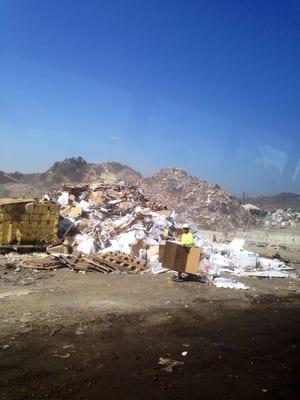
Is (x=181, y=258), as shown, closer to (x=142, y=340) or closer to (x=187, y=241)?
(x=187, y=241)

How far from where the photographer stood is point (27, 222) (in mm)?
13297

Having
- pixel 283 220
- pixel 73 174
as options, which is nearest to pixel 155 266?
A: pixel 283 220

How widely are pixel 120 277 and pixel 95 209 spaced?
6329mm

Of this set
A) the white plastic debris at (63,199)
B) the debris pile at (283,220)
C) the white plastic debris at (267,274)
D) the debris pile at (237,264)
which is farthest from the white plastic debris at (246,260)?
the debris pile at (283,220)

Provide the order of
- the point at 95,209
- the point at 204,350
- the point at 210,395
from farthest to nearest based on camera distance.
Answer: the point at 95,209, the point at 204,350, the point at 210,395

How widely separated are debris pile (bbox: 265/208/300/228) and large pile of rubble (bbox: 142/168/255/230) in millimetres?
1756

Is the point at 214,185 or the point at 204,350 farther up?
the point at 214,185

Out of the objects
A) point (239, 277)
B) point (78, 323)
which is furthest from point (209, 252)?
point (78, 323)

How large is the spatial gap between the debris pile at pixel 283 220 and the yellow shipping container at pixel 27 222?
22.0 metres

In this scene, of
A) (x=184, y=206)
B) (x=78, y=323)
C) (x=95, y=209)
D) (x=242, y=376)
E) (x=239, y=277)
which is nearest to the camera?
(x=242, y=376)

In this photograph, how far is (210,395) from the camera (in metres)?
4.59

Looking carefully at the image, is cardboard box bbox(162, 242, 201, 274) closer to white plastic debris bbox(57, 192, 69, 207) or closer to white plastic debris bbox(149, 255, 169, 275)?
white plastic debris bbox(149, 255, 169, 275)

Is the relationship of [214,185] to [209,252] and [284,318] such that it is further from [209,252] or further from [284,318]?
[284,318]

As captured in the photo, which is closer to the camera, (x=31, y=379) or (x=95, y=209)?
(x=31, y=379)
